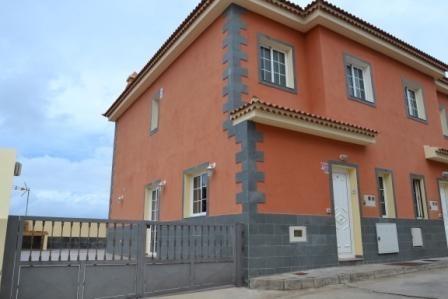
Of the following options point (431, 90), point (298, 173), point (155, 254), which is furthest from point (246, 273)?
point (431, 90)

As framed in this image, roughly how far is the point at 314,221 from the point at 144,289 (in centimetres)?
413

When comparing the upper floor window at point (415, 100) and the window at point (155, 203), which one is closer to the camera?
the window at point (155, 203)

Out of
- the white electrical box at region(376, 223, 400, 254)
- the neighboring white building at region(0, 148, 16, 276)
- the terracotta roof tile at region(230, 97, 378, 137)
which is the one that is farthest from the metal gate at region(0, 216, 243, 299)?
Answer: the white electrical box at region(376, 223, 400, 254)

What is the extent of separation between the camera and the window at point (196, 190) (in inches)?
383

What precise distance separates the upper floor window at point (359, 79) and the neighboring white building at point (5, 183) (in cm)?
876

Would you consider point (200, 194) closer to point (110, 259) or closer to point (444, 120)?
point (110, 259)

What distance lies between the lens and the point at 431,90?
13758mm

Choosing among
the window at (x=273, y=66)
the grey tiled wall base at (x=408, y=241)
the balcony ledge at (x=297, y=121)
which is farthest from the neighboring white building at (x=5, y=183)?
the grey tiled wall base at (x=408, y=241)

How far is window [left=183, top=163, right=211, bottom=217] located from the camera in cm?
973

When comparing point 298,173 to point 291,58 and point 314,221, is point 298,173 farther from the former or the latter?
point 291,58

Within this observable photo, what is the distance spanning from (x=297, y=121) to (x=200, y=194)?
3.44 meters

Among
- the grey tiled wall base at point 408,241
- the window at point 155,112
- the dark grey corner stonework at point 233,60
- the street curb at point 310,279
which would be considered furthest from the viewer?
the window at point 155,112

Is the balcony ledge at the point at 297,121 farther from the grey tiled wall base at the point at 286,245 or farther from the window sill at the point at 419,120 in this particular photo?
the window sill at the point at 419,120

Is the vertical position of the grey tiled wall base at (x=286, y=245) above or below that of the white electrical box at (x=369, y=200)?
below
